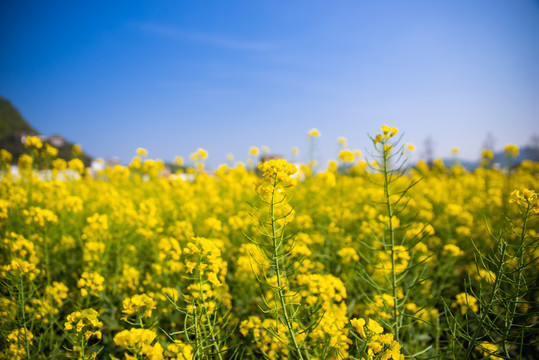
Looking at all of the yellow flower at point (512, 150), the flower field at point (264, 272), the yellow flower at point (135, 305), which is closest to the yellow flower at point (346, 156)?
the flower field at point (264, 272)

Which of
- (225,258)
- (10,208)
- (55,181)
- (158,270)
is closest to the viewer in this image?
(158,270)

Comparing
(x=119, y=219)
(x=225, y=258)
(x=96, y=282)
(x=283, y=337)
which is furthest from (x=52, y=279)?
(x=283, y=337)

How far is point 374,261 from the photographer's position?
110 inches

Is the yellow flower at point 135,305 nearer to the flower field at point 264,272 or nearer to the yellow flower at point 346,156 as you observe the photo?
the flower field at point 264,272

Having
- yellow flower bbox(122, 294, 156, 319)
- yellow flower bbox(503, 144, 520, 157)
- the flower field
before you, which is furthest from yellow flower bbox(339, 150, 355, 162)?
yellow flower bbox(503, 144, 520, 157)

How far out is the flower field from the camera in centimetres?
138

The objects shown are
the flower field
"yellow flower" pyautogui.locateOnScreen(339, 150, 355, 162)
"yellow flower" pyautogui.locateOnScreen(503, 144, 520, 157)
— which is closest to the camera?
the flower field

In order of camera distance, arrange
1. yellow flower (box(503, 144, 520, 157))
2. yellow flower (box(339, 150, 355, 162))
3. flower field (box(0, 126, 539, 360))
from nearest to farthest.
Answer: flower field (box(0, 126, 539, 360)), yellow flower (box(339, 150, 355, 162)), yellow flower (box(503, 144, 520, 157))

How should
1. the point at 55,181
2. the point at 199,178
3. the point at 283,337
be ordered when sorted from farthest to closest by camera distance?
the point at 199,178 → the point at 55,181 → the point at 283,337

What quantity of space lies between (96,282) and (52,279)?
42.5 inches

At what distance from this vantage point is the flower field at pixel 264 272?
1377 mm

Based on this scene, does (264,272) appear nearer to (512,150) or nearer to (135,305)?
(135,305)

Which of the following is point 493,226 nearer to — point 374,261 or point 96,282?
point 374,261

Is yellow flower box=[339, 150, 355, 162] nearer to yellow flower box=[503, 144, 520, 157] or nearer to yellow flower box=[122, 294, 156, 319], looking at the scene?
yellow flower box=[122, 294, 156, 319]
